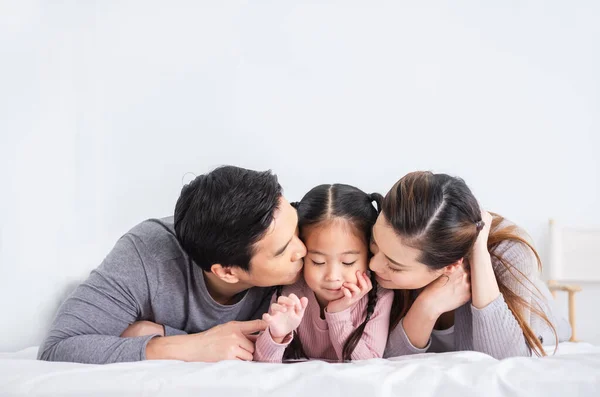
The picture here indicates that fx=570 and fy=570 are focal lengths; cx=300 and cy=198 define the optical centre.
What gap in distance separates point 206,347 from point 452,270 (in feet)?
2.02

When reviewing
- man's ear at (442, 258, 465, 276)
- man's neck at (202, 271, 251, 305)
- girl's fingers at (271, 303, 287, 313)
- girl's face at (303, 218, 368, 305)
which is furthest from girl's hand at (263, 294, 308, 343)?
man's ear at (442, 258, 465, 276)

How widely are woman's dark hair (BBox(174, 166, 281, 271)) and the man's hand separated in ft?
0.55

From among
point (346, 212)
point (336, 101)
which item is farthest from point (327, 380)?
point (336, 101)

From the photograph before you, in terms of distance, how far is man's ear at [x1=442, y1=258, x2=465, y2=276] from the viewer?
4.48 feet

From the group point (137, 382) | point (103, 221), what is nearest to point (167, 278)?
point (137, 382)

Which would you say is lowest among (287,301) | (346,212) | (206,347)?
(206,347)

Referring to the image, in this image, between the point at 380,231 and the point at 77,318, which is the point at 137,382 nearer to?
the point at 77,318

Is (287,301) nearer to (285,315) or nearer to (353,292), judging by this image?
(285,315)

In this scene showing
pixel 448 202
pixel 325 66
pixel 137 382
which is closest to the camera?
pixel 137 382

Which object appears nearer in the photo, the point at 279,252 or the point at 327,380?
the point at 327,380

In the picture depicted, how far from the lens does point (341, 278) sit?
1.38 m

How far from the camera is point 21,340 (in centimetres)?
160

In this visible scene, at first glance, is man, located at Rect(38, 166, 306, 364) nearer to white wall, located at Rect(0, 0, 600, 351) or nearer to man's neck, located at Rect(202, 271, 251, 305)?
man's neck, located at Rect(202, 271, 251, 305)

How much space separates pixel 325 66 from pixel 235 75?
0.40 metres
